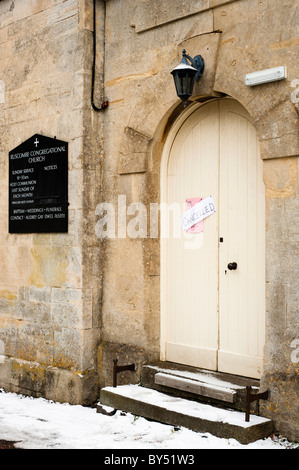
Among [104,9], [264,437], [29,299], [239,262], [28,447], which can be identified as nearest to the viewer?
[264,437]

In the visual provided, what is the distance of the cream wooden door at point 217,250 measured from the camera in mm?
5375

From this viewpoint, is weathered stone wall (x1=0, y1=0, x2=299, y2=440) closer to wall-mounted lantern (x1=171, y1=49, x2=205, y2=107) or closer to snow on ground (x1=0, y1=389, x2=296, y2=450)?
wall-mounted lantern (x1=171, y1=49, x2=205, y2=107)

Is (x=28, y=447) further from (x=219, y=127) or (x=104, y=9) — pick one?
(x=104, y=9)

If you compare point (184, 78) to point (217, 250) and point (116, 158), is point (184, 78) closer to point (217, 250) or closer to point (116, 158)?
point (116, 158)

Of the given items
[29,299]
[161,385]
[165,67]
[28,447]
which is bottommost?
[28,447]

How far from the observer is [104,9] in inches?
256

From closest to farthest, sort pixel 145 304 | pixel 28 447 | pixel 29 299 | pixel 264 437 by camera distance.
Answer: pixel 264 437
pixel 28 447
pixel 145 304
pixel 29 299

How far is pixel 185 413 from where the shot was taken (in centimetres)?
497

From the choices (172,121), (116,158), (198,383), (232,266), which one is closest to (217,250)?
(232,266)

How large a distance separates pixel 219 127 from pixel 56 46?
89.3 inches

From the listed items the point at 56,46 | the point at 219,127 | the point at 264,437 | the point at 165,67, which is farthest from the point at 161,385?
the point at 56,46

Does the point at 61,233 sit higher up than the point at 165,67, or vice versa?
the point at 165,67

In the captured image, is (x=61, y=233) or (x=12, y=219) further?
(x=12, y=219)

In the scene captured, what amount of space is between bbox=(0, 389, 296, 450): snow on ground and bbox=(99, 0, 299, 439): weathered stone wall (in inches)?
20.8
